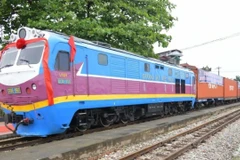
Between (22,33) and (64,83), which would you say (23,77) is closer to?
(64,83)

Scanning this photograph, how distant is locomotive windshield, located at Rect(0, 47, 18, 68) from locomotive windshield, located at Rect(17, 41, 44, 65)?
343 millimetres

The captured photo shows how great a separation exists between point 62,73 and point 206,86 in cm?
2107

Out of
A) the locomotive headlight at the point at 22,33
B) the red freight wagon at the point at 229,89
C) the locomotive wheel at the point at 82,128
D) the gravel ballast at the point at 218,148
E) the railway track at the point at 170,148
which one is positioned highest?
the locomotive headlight at the point at 22,33

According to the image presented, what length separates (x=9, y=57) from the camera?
9.76 meters

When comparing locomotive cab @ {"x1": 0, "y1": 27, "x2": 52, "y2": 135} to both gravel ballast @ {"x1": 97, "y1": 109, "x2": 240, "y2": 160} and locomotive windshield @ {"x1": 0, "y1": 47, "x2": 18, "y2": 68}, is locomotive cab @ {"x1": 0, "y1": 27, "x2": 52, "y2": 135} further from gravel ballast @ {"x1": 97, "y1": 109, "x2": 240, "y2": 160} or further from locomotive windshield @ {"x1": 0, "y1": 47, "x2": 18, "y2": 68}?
gravel ballast @ {"x1": 97, "y1": 109, "x2": 240, "y2": 160}

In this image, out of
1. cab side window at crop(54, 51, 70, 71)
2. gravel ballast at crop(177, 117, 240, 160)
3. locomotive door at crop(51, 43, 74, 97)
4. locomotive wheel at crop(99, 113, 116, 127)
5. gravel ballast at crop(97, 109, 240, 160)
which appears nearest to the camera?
gravel ballast at crop(97, 109, 240, 160)

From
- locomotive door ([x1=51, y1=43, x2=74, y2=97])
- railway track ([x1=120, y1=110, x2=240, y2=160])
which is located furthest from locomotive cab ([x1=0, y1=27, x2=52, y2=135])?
railway track ([x1=120, y1=110, x2=240, y2=160])

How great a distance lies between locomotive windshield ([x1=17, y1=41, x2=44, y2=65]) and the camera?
8.95 m

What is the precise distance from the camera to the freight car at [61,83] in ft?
28.6

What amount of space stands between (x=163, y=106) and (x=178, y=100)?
7.52 feet

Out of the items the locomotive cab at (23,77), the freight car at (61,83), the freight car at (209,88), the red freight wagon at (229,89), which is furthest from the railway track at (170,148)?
the red freight wagon at (229,89)

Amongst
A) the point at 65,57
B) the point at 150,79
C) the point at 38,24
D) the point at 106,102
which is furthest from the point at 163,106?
the point at 65,57

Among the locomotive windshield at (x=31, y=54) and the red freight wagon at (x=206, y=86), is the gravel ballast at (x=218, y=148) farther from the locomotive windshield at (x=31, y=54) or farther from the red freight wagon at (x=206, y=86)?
the red freight wagon at (x=206, y=86)

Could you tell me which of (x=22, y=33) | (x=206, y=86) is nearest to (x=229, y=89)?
(x=206, y=86)
